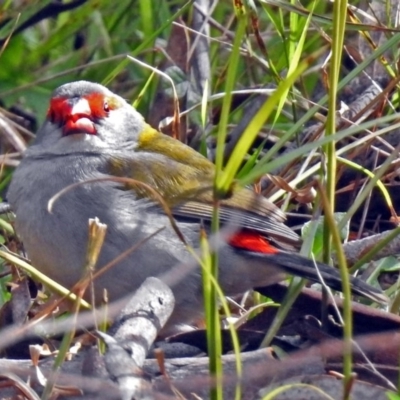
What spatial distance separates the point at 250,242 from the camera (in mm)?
3527

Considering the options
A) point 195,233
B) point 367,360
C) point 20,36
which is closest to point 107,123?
point 195,233

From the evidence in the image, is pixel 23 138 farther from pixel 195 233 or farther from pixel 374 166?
pixel 374 166

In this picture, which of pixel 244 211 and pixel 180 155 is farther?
pixel 180 155

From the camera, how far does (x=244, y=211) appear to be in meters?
3.48

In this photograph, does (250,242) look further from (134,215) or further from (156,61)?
(156,61)

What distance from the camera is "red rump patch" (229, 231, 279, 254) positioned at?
351 centimetres

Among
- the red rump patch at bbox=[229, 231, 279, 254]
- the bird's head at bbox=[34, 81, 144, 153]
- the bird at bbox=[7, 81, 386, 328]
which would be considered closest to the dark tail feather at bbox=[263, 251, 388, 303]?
the bird at bbox=[7, 81, 386, 328]

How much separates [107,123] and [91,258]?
73.2 inches

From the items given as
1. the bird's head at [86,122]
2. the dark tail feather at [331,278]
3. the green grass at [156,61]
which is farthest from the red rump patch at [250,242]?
the bird's head at [86,122]

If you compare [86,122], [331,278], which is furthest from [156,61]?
[331,278]

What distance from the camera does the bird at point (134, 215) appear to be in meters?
3.27

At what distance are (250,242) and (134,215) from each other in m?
0.43

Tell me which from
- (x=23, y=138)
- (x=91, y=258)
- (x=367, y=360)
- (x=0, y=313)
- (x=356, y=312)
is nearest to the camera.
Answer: (x=91, y=258)

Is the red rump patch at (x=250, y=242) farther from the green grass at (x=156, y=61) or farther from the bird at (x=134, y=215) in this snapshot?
the green grass at (x=156, y=61)
